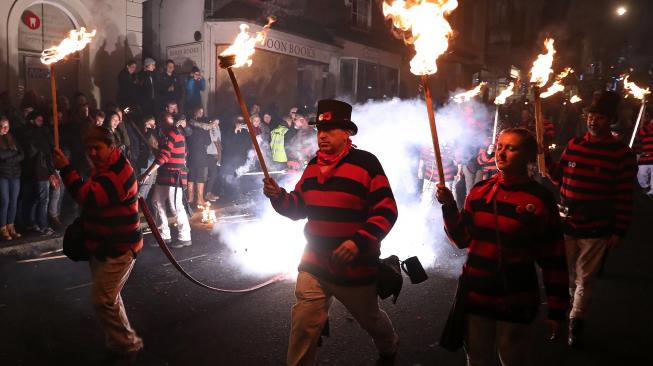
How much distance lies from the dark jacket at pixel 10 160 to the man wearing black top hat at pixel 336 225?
6.02 meters

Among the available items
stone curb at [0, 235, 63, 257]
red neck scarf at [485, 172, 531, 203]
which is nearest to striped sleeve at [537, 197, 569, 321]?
red neck scarf at [485, 172, 531, 203]

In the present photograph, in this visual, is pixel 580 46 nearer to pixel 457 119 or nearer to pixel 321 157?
pixel 457 119

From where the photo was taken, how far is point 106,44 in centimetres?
1358

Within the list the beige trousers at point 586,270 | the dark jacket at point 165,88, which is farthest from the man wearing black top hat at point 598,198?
the dark jacket at point 165,88

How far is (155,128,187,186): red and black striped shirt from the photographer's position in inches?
324

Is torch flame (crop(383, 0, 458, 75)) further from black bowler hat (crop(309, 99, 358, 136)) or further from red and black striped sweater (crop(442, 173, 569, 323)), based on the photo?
red and black striped sweater (crop(442, 173, 569, 323))

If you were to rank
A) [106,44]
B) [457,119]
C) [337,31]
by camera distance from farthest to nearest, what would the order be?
[337,31]
[106,44]
[457,119]

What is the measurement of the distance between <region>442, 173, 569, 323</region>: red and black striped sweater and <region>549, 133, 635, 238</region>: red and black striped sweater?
1939 mm

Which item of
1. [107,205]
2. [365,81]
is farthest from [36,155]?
[365,81]

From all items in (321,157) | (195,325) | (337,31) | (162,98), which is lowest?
(195,325)

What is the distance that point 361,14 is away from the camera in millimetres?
22562

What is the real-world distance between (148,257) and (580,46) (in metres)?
50.4

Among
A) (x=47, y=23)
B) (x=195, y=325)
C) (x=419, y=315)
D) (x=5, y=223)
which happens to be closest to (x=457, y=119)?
(x=419, y=315)

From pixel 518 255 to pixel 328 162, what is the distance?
1.40 m
